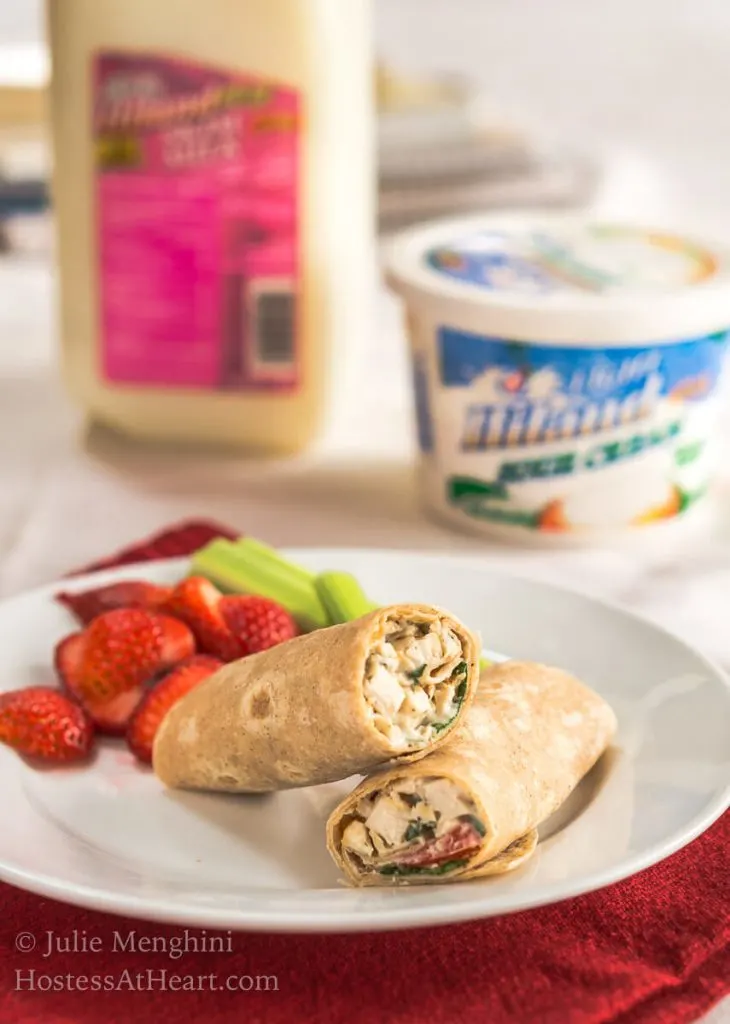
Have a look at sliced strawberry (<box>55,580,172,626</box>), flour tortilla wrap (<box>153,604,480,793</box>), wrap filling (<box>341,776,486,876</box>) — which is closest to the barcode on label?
sliced strawberry (<box>55,580,172,626</box>)

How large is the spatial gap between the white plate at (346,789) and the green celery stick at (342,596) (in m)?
0.04

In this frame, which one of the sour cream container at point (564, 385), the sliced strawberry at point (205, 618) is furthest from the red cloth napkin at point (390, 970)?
the sour cream container at point (564, 385)

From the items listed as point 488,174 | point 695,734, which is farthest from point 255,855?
point 488,174

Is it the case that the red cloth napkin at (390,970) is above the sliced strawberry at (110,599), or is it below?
below

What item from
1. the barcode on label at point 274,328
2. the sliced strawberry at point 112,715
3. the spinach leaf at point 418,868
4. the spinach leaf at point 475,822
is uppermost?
the barcode on label at point 274,328

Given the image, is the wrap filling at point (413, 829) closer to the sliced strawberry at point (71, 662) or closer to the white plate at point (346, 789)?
the white plate at point (346, 789)

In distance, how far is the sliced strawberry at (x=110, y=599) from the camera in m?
1.14

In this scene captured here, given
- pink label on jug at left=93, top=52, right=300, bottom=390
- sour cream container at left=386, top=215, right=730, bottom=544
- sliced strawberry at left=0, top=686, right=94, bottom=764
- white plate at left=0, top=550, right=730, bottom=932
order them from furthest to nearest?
1. pink label on jug at left=93, top=52, right=300, bottom=390
2. sour cream container at left=386, top=215, right=730, bottom=544
3. sliced strawberry at left=0, top=686, right=94, bottom=764
4. white plate at left=0, top=550, right=730, bottom=932

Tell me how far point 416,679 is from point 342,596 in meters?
0.28

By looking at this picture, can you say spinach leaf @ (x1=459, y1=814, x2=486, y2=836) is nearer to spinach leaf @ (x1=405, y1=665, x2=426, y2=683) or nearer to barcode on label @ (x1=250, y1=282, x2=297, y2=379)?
spinach leaf @ (x1=405, y1=665, x2=426, y2=683)

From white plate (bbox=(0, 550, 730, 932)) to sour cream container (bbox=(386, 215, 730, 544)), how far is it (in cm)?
24

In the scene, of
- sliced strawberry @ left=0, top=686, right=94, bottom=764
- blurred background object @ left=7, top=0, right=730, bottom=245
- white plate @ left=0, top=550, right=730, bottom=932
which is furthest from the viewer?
blurred background object @ left=7, top=0, right=730, bottom=245

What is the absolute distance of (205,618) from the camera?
1.11 meters

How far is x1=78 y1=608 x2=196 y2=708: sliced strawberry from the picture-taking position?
1049mm
